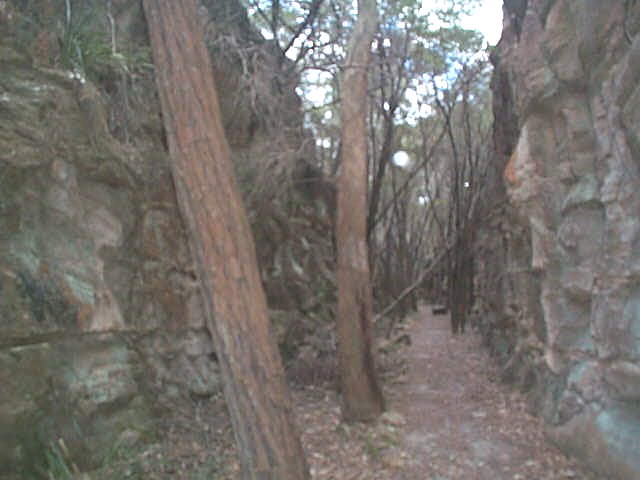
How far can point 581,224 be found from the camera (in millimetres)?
4266

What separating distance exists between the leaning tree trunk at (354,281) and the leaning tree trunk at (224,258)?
5.68ft

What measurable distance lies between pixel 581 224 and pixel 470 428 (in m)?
2.13

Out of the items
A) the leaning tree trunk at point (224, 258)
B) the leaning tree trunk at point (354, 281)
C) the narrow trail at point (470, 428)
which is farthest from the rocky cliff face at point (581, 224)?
the leaning tree trunk at point (224, 258)

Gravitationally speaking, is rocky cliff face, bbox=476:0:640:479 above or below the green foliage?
below

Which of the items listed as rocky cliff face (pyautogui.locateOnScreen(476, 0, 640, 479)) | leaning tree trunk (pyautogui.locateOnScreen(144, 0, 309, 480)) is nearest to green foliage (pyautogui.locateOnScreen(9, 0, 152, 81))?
leaning tree trunk (pyautogui.locateOnScreen(144, 0, 309, 480))

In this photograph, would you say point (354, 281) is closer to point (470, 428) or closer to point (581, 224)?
point (470, 428)

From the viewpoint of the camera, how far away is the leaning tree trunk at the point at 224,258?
346cm

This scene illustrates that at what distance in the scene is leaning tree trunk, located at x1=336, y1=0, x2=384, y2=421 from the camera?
17.3ft

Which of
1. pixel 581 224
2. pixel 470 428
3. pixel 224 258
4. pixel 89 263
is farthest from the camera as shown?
pixel 470 428

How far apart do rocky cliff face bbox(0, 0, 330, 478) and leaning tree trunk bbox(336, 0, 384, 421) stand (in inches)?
35.9

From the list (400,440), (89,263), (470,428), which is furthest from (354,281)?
(89,263)

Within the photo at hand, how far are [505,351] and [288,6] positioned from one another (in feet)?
19.0

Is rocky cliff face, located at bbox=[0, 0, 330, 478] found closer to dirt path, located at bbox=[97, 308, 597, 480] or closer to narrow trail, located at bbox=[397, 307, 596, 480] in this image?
dirt path, located at bbox=[97, 308, 597, 480]

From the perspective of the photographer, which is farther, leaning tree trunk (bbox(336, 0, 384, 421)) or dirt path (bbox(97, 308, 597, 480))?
leaning tree trunk (bbox(336, 0, 384, 421))
